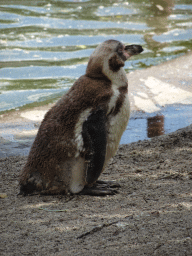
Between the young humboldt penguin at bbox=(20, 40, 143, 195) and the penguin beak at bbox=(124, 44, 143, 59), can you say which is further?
the penguin beak at bbox=(124, 44, 143, 59)

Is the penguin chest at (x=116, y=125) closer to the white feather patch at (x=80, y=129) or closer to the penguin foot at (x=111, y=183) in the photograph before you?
the white feather patch at (x=80, y=129)

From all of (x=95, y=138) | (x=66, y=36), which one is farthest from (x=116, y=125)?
(x=66, y=36)

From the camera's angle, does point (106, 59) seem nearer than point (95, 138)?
No

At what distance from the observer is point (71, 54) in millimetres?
10602

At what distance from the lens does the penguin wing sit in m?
3.13

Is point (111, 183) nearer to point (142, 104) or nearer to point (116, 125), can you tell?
point (116, 125)

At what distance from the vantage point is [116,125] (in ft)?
10.8

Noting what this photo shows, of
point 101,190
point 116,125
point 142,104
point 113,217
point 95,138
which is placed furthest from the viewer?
point 142,104

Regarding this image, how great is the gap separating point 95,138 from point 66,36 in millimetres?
9253

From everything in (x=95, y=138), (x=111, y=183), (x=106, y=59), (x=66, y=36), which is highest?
(x=66, y=36)

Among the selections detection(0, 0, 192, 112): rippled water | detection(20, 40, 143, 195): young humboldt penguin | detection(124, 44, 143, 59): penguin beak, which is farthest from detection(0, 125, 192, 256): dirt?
detection(0, 0, 192, 112): rippled water

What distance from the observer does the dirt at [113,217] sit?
2.34m

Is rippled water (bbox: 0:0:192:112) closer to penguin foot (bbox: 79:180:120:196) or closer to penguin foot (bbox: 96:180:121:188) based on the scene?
penguin foot (bbox: 96:180:121:188)

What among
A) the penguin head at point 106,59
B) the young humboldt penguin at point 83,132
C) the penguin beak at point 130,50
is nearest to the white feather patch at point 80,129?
the young humboldt penguin at point 83,132
